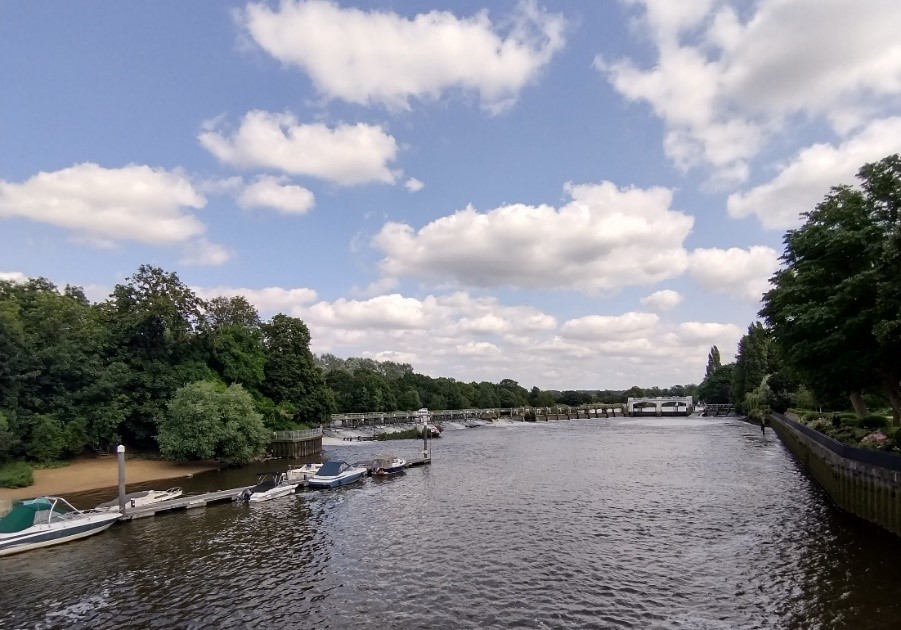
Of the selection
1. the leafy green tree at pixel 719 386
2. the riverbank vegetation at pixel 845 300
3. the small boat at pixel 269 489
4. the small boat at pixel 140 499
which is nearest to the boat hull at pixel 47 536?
the small boat at pixel 140 499

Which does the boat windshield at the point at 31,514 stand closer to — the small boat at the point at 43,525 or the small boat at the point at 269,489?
the small boat at the point at 43,525

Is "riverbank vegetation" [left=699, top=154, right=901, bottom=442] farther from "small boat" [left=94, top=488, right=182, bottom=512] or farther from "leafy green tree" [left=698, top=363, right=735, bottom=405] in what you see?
"leafy green tree" [left=698, top=363, right=735, bottom=405]

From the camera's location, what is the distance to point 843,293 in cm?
2819

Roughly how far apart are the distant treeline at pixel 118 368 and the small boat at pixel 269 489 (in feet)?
45.0

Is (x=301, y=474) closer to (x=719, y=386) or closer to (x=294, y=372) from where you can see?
(x=294, y=372)

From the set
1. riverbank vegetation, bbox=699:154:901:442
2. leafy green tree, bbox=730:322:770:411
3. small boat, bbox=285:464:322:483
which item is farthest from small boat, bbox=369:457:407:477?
leafy green tree, bbox=730:322:770:411

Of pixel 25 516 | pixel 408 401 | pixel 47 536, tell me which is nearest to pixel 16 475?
pixel 25 516

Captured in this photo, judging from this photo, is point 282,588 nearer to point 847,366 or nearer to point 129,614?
point 129,614

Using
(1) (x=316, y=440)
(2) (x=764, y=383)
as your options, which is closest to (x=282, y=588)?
(1) (x=316, y=440)

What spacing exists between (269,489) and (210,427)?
14920 mm

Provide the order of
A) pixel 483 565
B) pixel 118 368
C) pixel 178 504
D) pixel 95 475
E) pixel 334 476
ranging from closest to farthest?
pixel 483 565 → pixel 178 504 → pixel 334 476 → pixel 95 475 → pixel 118 368

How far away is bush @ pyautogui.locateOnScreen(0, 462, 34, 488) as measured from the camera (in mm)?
38656

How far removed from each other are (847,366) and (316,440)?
61.1m

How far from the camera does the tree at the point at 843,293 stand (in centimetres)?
2891
